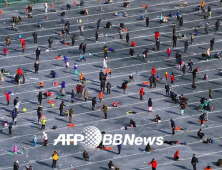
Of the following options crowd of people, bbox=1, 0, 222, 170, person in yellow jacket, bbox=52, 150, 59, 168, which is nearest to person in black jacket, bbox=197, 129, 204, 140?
crowd of people, bbox=1, 0, 222, 170

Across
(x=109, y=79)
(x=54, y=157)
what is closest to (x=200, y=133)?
(x=54, y=157)

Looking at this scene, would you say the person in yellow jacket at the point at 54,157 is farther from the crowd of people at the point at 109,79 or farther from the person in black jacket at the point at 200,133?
the person in black jacket at the point at 200,133

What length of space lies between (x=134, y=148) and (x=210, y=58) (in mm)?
18909

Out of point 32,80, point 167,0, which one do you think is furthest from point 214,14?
point 32,80

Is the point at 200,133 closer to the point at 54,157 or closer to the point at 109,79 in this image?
the point at 54,157

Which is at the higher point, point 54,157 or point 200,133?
point 200,133

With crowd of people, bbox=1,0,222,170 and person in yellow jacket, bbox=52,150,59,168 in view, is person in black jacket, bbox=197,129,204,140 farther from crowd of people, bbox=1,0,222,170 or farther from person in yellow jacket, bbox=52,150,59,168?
person in yellow jacket, bbox=52,150,59,168

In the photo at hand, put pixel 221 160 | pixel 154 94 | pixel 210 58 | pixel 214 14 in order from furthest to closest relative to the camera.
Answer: pixel 214 14 < pixel 210 58 < pixel 154 94 < pixel 221 160

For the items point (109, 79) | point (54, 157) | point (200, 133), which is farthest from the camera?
point (109, 79)

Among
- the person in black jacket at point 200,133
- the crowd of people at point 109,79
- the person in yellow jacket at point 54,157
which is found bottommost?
the person in yellow jacket at point 54,157

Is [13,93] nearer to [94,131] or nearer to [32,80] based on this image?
[32,80]

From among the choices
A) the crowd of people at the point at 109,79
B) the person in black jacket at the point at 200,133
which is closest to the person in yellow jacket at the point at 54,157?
the crowd of people at the point at 109,79

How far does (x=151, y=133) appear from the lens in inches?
3590

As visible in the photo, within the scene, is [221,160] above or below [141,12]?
below
